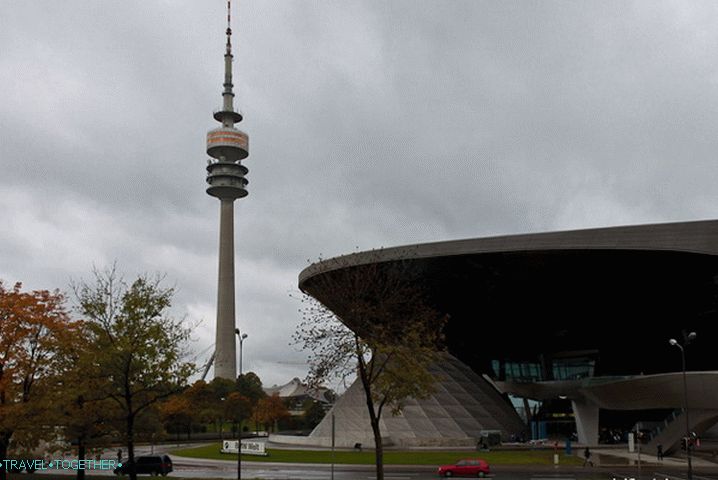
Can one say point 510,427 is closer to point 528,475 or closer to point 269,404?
point 528,475

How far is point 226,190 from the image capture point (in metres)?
148

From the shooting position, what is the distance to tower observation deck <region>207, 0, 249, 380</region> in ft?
471

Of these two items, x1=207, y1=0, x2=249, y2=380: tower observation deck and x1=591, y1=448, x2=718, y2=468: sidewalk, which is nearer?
x1=591, y1=448, x2=718, y2=468: sidewalk

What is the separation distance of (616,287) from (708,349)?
530 inches

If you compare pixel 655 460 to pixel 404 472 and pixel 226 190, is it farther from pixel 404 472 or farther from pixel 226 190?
pixel 226 190

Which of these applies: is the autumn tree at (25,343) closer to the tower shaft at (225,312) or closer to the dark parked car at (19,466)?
the dark parked car at (19,466)

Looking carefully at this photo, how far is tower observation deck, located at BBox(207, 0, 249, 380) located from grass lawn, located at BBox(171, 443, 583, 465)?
86405mm

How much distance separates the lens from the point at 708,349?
62438mm

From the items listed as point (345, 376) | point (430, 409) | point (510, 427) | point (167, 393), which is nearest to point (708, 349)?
point (510, 427)

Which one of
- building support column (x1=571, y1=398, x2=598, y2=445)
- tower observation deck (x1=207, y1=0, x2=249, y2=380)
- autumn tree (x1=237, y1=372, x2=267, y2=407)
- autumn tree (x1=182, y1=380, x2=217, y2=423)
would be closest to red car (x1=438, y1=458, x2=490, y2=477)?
building support column (x1=571, y1=398, x2=598, y2=445)

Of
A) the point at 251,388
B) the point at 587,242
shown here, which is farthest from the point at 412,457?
the point at 251,388

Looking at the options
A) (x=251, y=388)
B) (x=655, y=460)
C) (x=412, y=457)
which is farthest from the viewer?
(x=251, y=388)

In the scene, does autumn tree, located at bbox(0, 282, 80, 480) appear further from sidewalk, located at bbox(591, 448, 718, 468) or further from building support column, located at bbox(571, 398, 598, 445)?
building support column, located at bbox(571, 398, 598, 445)

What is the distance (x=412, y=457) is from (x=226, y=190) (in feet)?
351
